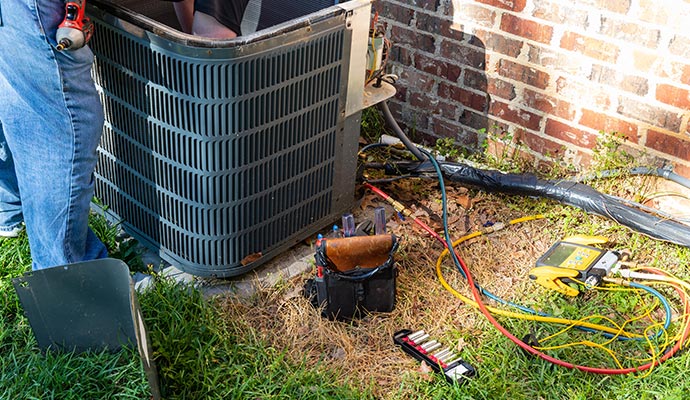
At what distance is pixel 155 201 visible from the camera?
7.47ft

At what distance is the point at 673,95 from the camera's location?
8.25 ft

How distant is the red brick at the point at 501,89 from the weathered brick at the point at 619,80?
0.32 metres

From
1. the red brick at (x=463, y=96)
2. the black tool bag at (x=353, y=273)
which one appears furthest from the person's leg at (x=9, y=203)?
the red brick at (x=463, y=96)

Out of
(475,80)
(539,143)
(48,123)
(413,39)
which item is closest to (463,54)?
(475,80)

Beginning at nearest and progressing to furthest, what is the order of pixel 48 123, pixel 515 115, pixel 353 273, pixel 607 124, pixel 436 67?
1. pixel 48 123
2. pixel 353 273
3. pixel 607 124
4. pixel 515 115
5. pixel 436 67

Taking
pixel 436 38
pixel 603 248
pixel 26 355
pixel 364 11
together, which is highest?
pixel 364 11

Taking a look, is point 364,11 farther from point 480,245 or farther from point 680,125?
point 680,125

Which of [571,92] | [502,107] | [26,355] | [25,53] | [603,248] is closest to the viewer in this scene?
[25,53]

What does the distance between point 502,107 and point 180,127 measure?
1.41 meters

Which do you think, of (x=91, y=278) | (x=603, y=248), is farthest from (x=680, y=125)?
(x=91, y=278)

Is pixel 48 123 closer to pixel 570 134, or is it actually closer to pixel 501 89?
pixel 501 89

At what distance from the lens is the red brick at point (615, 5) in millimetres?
2494

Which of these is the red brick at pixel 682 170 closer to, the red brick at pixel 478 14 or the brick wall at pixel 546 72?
the brick wall at pixel 546 72

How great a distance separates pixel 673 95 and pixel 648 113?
0.11 metres
